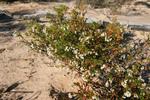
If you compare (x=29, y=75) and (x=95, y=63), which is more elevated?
(x=95, y=63)

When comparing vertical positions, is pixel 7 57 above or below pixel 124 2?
below

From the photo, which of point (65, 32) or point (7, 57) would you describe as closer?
point (65, 32)

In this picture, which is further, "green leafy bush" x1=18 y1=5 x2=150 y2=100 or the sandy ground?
the sandy ground

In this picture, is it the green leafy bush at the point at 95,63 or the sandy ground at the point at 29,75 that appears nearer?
the green leafy bush at the point at 95,63

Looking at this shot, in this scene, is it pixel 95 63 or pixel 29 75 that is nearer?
pixel 95 63

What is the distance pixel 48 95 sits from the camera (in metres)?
2.56

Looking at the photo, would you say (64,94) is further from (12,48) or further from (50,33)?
(12,48)

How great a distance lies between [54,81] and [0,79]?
3.93 ft

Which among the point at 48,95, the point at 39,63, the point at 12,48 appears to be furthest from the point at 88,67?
the point at 12,48

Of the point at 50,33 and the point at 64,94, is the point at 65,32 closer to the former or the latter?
the point at 50,33

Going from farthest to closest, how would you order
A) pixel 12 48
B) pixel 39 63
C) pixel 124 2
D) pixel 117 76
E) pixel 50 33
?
pixel 124 2 < pixel 12 48 < pixel 39 63 < pixel 50 33 < pixel 117 76

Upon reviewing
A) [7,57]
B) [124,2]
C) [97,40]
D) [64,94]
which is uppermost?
[124,2]

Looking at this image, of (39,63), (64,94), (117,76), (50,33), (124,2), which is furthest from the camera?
(124,2)

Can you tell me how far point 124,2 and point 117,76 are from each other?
358 inches
